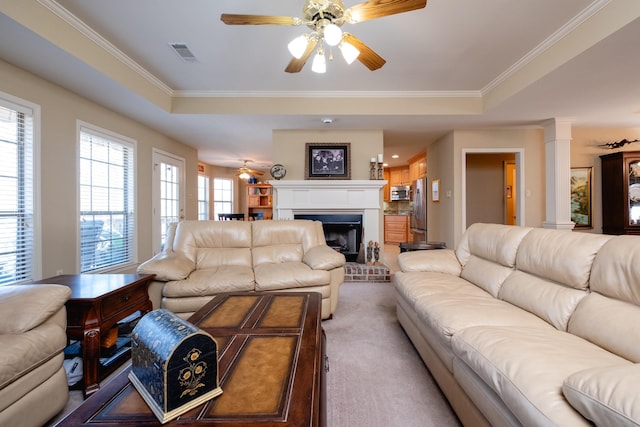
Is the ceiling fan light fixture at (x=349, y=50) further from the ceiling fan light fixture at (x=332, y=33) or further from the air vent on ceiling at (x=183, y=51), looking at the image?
the air vent on ceiling at (x=183, y=51)

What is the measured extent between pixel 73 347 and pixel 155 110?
306 centimetres

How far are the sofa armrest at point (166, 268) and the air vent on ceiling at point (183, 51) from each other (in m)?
2.20

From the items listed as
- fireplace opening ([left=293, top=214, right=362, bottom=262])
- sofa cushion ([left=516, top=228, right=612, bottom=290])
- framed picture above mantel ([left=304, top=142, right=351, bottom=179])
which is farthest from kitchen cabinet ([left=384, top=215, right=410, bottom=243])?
sofa cushion ([left=516, top=228, right=612, bottom=290])

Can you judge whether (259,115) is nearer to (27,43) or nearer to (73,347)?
(27,43)

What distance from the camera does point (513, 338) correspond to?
120 centimetres

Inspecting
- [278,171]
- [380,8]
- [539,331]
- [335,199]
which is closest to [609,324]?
[539,331]

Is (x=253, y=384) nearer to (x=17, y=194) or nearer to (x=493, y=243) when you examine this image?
(x=493, y=243)

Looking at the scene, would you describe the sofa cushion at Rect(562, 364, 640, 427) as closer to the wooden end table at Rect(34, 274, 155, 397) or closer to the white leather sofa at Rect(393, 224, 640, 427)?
the white leather sofa at Rect(393, 224, 640, 427)

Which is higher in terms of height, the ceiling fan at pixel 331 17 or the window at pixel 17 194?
the ceiling fan at pixel 331 17

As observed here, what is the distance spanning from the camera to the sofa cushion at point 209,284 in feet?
7.79

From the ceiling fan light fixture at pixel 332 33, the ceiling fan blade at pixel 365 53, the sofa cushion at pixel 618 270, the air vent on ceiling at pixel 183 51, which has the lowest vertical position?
the sofa cushion at pixel 618 270

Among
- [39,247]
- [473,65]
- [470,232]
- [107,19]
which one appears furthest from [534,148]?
[39,247]

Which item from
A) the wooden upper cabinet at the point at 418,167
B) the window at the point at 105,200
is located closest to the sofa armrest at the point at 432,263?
the window at the point at 105,200

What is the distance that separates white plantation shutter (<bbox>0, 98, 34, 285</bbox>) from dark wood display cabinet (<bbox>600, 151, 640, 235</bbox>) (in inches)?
315
